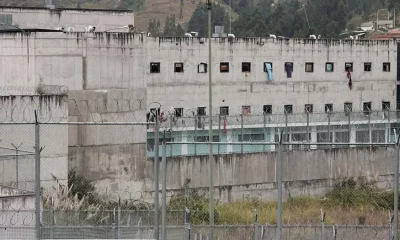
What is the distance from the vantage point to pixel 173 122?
43094 mm

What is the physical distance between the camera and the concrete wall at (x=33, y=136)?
105ft

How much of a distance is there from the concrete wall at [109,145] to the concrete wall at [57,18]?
11.4m

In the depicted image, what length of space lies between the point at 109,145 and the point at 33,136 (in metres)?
3.53

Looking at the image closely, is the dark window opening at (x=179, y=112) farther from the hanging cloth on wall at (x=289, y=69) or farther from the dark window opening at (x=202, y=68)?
the hanging cloth on wall at (x=289, y=69)

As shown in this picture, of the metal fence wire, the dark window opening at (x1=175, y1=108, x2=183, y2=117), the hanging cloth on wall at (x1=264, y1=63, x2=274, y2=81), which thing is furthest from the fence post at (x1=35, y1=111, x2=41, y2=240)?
the hanging cloth on wall at (x1=264, y1=63, x2=274, y2=81)

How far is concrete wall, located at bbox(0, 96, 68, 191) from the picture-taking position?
3200 cm

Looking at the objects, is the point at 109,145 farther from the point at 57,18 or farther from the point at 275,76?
the point at 275,76

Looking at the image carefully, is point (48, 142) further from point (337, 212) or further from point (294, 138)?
point (294, 138)

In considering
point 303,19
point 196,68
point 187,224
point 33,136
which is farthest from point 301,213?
point 303,19

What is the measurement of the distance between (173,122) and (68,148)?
7914mm

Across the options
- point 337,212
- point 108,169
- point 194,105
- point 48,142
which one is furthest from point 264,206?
point 194,105

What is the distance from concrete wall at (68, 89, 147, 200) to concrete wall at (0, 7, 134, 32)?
1138 centimetres

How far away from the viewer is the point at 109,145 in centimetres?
3650

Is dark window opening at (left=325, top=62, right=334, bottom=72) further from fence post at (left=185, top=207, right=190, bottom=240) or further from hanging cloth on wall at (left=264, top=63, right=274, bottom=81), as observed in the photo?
fence post at (left=185, top=207, right=190, bottom=240)
